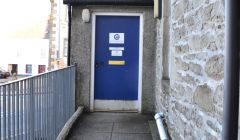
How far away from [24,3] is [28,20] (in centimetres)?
302

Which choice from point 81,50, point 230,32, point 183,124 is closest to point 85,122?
point 81,50

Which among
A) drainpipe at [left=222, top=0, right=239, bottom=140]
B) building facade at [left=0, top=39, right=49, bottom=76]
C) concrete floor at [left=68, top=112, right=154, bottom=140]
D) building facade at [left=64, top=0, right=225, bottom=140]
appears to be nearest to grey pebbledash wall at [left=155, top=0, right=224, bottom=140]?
building facade at [left=64, top=0, right=225, bottom=140]

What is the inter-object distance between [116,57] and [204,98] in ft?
18.7

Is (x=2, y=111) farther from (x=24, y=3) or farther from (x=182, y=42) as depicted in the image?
(x=24, y=3)

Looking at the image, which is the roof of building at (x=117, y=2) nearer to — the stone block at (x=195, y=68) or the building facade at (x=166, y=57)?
the building facade at (x=166, y=57)

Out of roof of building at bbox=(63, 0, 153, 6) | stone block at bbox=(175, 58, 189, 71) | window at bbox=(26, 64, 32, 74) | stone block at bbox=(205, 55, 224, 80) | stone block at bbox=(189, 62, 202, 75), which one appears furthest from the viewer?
window at bbox=(26, 64, 32, 74)

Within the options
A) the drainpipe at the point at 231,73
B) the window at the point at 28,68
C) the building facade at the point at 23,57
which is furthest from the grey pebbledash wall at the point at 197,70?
the window at the point at 28,68

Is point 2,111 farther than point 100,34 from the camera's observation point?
No

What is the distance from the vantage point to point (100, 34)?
8836mm

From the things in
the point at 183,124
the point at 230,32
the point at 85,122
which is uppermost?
the point at 230,32

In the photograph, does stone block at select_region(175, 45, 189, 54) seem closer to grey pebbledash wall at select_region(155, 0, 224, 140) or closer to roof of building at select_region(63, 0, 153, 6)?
grey pebbledash wall at select_region(155, 0, 224, 140)

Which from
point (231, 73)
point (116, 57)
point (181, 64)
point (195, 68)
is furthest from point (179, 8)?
point (116, 57)

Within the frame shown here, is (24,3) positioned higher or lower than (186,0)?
higher

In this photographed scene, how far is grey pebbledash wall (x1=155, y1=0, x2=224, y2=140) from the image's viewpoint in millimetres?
2866
